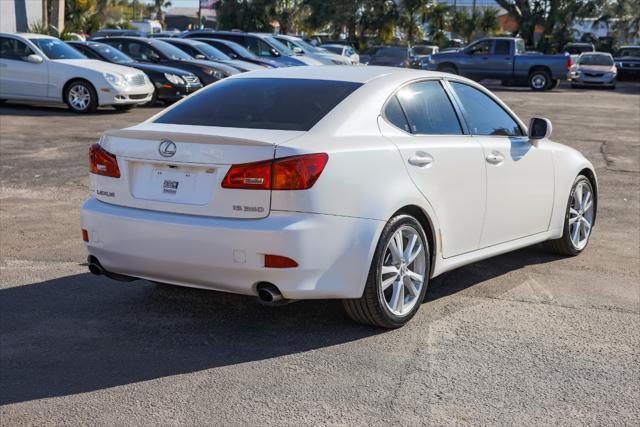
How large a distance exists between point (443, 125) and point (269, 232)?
1.76 metres

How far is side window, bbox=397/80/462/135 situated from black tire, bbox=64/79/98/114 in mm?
14133

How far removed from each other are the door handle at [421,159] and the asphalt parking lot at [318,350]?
3.10 ft

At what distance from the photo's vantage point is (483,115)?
686 centimetres

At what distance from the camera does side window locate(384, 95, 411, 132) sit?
19.4 ft

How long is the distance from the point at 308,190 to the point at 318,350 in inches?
34.8

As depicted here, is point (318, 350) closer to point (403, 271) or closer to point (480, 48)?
point (403, 271)

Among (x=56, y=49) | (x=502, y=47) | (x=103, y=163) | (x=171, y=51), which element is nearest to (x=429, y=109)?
(x=103, y=163)

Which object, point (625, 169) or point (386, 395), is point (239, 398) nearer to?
point (386, 395)

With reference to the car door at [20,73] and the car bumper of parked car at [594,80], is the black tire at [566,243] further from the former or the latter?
the car bumper of parked car at [594,80]

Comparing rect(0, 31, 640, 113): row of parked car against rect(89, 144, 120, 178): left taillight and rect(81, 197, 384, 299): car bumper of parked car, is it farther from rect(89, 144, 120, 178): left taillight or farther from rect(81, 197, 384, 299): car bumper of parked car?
rect(81, 197, 384, 299): car bumper of parked car

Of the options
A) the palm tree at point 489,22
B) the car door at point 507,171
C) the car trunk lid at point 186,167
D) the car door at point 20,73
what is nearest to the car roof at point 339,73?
the car door at point 507,171

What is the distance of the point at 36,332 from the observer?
5.60m

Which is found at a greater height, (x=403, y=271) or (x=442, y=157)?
(x=442, y=157)

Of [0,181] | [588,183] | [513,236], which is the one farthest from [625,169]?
[0,181]
